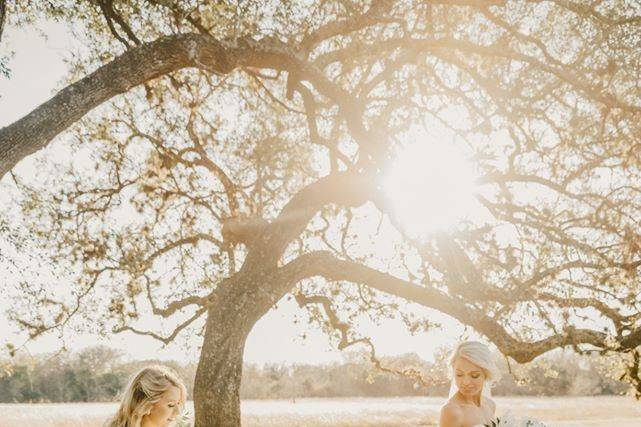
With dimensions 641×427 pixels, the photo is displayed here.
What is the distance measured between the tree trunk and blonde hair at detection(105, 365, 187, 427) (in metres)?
5.08

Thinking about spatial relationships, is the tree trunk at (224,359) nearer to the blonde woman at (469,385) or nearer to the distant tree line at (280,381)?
the blonde woman at (469,385)

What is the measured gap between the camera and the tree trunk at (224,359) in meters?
9.48

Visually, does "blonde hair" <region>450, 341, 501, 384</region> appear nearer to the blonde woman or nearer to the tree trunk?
the blonde woman

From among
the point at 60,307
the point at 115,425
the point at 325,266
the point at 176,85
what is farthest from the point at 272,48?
the point at 60,307

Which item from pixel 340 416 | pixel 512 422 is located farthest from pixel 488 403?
pixel 340 416

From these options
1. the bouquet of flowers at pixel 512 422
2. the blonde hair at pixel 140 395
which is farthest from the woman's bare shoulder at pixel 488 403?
the blonde hair at pixel 140 395

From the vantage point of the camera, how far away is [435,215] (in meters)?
11.0

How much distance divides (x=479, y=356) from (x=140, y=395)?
10.4ft

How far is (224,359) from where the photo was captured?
9.83 meters

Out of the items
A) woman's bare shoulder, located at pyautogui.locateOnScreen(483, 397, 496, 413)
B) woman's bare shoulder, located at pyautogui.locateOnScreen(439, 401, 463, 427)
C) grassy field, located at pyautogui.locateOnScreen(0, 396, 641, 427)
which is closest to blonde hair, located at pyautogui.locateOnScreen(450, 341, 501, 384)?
woman's bare shoulder, located at pyautogui.locateOnScreen(483, 397, 496, 413)

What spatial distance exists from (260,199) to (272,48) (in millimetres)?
6417

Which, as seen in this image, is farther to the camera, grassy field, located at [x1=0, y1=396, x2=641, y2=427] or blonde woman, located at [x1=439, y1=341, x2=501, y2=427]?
grassy field, located at [x1=0, y1=396, x2=641, y2=427]

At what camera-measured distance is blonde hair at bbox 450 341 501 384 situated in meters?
5.67

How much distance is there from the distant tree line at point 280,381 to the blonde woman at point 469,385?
3426cm
